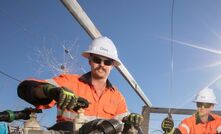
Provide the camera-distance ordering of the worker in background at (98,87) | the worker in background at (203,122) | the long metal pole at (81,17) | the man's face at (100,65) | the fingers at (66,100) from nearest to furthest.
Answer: the fingers at (66,100) < the worker in background at (98,87) < the man's face at (100,65) < the long metal pole at (81,17) < the worker in background at (203,122)

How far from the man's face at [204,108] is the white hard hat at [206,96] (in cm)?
8

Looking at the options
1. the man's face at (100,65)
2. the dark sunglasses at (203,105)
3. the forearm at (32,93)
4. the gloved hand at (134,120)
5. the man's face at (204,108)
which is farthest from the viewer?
the dark sunglasses at (203,105)

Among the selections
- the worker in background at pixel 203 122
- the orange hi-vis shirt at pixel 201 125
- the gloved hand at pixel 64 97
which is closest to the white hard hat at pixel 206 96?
the worker in background at pixel 203 122

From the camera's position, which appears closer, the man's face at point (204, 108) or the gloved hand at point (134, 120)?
the gloved hand at point (134, 120)

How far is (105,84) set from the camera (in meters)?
4.05

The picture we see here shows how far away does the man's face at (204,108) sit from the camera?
7245 mm

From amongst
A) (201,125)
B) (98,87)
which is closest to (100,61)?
(98,87)

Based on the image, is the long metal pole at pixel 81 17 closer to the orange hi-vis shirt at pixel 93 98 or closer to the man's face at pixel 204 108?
the orange hi-vis shirt at pixel 93 98

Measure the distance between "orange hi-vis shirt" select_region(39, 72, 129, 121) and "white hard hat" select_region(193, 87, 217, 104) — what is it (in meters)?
3.89

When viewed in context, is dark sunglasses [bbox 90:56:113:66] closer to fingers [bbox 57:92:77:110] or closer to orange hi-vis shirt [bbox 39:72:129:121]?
orange hi-vis shirt [bbox 39:72:129:121]

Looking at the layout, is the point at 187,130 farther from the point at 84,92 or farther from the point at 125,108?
the point at 84,92

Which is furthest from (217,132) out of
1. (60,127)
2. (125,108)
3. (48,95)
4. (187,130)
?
(48,95)

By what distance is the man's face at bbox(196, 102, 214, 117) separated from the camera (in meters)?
7.25

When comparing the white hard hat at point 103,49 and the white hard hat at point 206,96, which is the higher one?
the white hard hat at point 206,96
